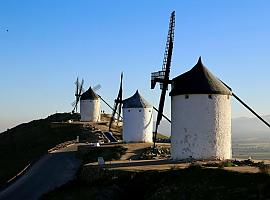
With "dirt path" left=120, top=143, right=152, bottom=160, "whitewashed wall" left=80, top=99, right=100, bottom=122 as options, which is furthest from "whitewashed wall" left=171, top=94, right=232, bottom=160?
"whitewashed wall" left=80, top=99, right=100, bottom=122

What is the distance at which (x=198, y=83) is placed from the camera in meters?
30.2

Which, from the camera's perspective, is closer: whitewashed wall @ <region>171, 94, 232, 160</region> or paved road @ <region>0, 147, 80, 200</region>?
paved road @ <region>0, 147, 80, 200</region>

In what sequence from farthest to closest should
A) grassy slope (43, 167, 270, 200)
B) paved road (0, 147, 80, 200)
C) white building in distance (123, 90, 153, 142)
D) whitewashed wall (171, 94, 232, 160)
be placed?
1. white building in distance (123, 90, 153, 142)
2. whitewashed wall (171, 94, 232, 160)
3. paved road (0, 147, 80, 200)
4. grassy slope (43, 167, 270, 200)

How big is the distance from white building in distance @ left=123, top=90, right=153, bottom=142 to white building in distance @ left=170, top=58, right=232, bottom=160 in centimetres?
1569

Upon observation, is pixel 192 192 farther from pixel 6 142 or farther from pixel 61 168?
pixel 6 142

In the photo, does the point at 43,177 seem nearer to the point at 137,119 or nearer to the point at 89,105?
the point at 137,119

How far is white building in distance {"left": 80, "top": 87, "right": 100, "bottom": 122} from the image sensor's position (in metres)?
71.6

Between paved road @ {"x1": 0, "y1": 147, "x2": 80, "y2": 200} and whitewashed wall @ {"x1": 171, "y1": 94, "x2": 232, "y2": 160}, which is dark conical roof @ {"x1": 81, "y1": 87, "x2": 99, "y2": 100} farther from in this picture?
whitewashed wall @ {"x1": 171, "y1": 94, "x2": 232, "y2": 160}

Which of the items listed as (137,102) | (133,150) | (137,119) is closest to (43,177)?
(133,150)

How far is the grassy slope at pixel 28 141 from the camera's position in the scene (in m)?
48.3

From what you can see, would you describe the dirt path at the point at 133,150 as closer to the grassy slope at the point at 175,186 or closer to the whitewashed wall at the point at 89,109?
the grassy slope at the point at 175,186

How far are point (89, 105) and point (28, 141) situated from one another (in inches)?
446

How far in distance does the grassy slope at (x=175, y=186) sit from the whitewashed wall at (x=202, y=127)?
653cm

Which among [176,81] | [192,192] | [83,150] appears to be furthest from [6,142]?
[192,192]
